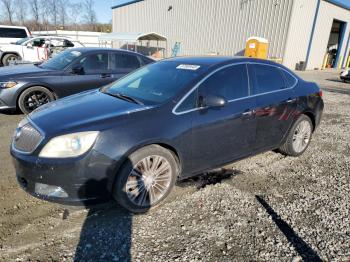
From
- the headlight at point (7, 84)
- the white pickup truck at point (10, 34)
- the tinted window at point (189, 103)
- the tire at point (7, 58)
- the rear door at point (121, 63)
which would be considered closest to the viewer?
the tinted window at point (189, 103)

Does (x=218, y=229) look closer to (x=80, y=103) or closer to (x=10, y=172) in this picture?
(x=80, y=103)

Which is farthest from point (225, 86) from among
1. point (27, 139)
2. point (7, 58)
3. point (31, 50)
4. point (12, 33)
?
point (12, 33)

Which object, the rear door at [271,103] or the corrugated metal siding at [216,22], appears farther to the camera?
the corrugated metal siding at [216,22]

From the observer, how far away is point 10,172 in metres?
3.84

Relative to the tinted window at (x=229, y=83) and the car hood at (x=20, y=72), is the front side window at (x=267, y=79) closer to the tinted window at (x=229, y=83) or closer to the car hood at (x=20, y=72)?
the tinted window at (x=229, y=83)

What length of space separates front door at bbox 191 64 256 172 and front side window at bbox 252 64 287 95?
0.67ft

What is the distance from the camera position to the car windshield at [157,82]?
11.0 ft

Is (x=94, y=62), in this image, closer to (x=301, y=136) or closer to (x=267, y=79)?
(x=267, y=79)

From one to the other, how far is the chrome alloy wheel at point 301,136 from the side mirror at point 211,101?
2010 millimetres

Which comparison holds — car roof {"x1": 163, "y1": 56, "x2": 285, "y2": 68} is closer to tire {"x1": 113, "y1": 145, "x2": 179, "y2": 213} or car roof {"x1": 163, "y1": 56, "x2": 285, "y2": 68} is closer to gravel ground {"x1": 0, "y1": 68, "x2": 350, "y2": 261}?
tire {"x1": 113, "y1": 145, "x2": 179, "y2": 213}

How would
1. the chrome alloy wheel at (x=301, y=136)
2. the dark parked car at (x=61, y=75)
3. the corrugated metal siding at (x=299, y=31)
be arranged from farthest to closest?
1. the corrugated metal siding at (x=299, y=31)
2. the dark parked car at (x=61, y=75)
3. the chrome alloy wheel at (x=301, y=136)

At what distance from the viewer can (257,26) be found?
774 inches

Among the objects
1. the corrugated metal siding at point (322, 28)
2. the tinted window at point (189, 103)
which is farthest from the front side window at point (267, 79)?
the corrugated metal siding at point (322, 28)

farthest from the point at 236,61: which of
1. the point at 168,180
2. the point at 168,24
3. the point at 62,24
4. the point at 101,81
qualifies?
the point at 62,24
